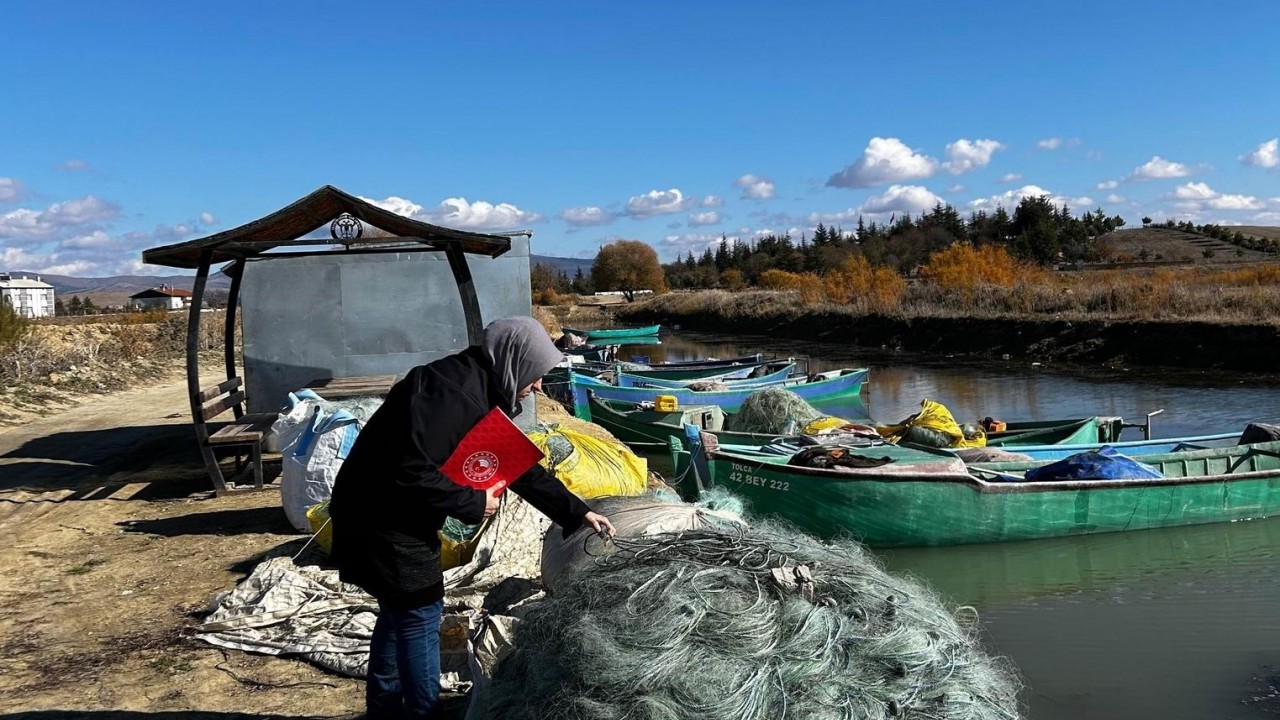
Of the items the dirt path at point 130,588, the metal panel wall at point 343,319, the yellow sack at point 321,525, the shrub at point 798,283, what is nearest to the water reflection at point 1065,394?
the metal panel wall at point 343,319

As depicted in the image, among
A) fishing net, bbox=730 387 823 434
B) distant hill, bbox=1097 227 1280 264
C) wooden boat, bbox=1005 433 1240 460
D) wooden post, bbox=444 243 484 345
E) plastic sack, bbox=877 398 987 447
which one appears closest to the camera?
wooden post, bbox=444 243 484 345

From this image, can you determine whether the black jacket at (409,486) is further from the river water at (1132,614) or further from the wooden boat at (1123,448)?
the wooden boat at (1123,448)

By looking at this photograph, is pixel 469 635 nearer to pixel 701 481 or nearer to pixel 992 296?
pixel 701 481

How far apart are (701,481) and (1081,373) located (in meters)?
20.6

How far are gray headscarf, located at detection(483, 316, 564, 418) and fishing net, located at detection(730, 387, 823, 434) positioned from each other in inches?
454

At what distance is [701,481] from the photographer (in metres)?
10.6

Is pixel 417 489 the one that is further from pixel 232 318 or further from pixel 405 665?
pixel 232 318

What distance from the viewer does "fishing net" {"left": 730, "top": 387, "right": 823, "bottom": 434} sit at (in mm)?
15163

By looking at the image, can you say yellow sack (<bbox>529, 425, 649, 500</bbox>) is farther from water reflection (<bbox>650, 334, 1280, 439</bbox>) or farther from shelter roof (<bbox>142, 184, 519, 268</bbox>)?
water reflection (<bbox>650, 334, 1280, 439</bbox>)

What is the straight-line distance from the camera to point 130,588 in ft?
20.9

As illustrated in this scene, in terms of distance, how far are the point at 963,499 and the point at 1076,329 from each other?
952 inches

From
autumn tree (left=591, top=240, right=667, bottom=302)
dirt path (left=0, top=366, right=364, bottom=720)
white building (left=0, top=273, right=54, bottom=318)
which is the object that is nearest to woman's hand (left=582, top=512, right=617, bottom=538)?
dirt path (left=0, top=366, right=364, bottom=720)

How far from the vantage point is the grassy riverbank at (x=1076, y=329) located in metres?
26.5

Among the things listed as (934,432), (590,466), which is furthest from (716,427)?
(590,466)
